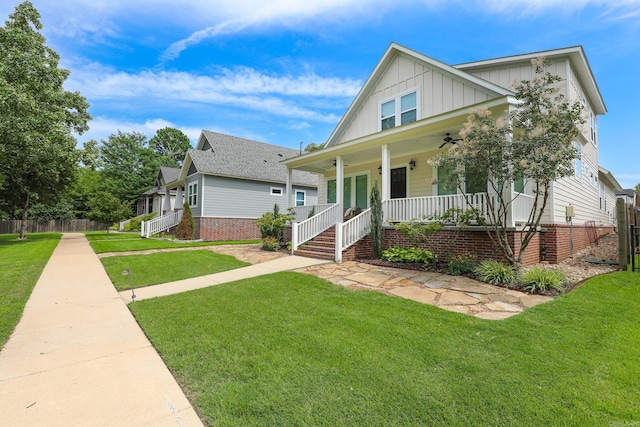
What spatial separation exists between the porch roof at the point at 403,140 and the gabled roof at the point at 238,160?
4975 millimetres

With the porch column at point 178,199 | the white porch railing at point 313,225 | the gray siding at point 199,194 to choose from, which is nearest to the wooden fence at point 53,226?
the porch column at point 178,199

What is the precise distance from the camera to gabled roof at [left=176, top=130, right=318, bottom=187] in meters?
17.7

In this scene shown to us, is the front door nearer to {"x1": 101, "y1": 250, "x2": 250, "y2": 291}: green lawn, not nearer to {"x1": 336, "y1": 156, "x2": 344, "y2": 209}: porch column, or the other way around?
Result: {"x1": 336, "y1": 156, "x2": 344, "y2": 209}: porch column

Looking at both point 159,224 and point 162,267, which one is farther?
point 159,224

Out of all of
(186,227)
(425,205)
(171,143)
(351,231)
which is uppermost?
(171,143)

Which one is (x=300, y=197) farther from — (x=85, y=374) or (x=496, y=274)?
(x=85, y=374)

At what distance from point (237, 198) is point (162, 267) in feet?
34.1

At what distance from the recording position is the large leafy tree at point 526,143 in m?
5.59

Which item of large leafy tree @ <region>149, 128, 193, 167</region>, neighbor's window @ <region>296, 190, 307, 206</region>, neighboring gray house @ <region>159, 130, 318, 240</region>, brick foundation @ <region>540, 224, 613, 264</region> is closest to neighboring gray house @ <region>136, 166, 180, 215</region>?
neighboring gray house @ <region>159, 130, 318, 240</region>

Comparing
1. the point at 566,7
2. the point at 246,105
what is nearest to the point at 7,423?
the point at 566,7

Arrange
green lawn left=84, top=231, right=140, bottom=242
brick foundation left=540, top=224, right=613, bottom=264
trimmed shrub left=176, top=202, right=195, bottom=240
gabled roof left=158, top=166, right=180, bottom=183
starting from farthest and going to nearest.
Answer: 1. gabled roof left=158, top=166, right=180, bottom=183
2. green lawn left=84, top=231, right=140, bottom=242
3. trimmed shrub left=176, top=202, right=195, bottom=240
4. brick foundation left=540, top=224, right=613, bottom=264

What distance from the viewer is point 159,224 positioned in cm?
1898

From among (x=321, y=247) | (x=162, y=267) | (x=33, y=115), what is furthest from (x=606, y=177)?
(x=33, y=115)

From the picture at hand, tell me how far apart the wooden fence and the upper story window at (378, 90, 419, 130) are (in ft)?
109
